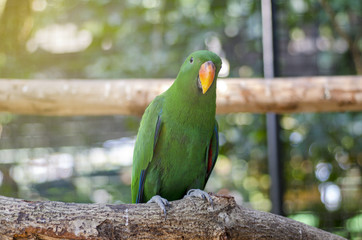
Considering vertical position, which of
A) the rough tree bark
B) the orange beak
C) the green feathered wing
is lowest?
the rough tree bark

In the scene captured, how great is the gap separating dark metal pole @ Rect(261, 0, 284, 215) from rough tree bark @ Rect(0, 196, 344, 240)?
1.28 metres

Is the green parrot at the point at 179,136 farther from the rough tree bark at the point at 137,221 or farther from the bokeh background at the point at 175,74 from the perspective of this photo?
the bokeh background at the point at 175,74

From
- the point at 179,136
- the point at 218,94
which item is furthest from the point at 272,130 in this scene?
the point at 179,136

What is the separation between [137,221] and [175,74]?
1709mm

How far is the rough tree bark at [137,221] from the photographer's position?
0.90 m

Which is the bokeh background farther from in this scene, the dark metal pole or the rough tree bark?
the rough tree bark

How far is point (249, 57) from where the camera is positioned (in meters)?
2.55

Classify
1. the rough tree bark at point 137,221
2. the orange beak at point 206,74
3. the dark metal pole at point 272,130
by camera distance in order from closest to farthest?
the rough tree bark at point 137,221, the orange beak at point 206,74, the dark metal pole at point 272,130

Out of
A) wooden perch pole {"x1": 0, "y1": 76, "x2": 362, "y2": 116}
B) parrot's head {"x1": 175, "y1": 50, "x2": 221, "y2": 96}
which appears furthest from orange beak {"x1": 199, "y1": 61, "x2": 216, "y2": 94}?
wooden perch pole {"x1": 0, "y1": 76, "x2": 362, "y2": 116}

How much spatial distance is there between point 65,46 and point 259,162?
157cm

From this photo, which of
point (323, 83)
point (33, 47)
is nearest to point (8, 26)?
point (33, 47)

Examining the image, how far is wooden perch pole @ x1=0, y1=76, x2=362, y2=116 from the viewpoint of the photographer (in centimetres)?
180

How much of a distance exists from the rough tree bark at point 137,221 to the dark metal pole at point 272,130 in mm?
1281

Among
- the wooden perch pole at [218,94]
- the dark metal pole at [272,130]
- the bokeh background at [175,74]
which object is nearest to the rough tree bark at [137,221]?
the wooden perch pole at [218,94]
